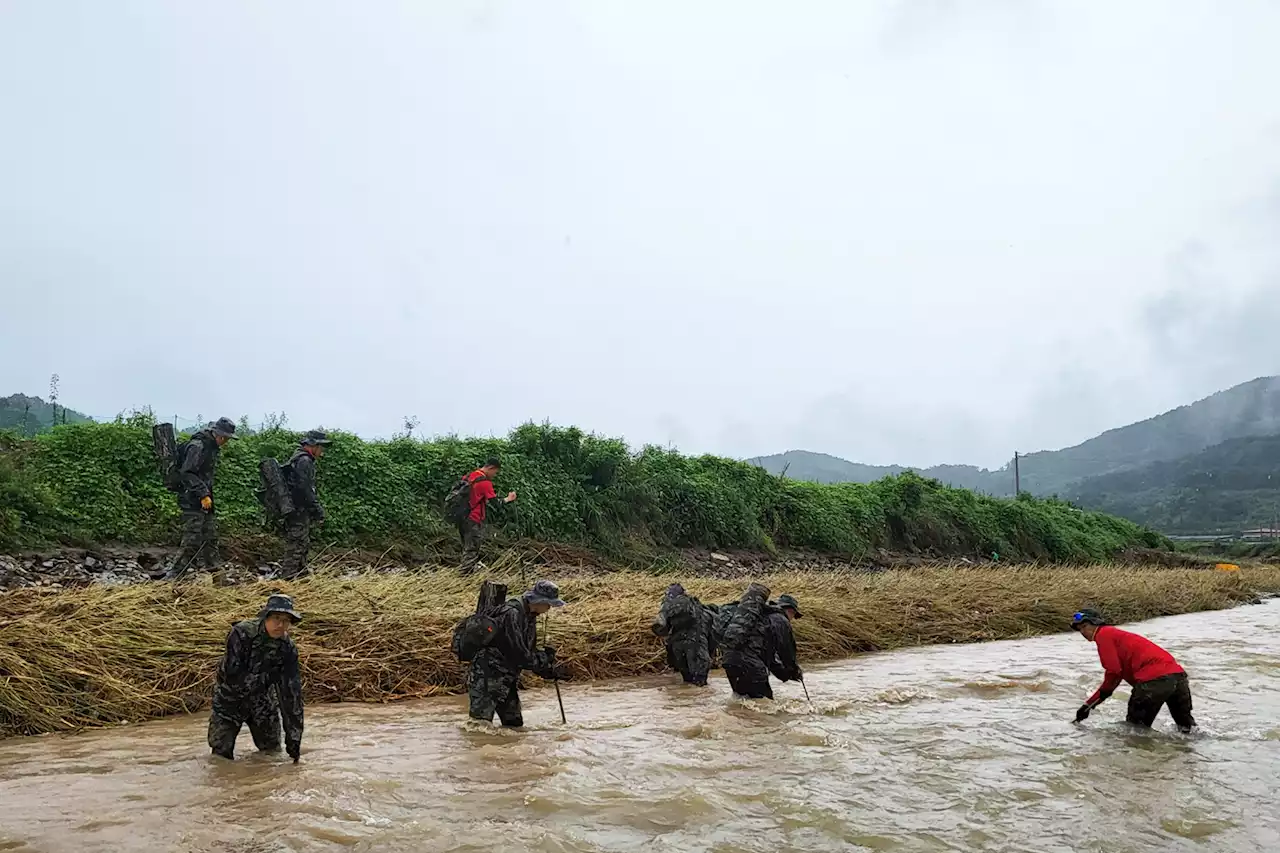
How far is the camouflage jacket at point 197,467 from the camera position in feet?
39.5

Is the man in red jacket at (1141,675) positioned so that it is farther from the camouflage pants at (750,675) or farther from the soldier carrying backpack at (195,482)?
the soldier carrying backpack at (195,482)

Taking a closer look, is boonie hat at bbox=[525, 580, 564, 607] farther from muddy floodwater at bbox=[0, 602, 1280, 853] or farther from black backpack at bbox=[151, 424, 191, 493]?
black backpack at bbox=[151, 424, 191, 493]

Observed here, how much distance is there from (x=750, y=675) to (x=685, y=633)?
149 cm

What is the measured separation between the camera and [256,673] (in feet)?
22.0

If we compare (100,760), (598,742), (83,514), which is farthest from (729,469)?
(100,760)

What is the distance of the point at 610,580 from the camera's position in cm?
1557

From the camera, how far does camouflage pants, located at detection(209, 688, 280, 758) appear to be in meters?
6.73

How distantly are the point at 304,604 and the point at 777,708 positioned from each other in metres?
5.52

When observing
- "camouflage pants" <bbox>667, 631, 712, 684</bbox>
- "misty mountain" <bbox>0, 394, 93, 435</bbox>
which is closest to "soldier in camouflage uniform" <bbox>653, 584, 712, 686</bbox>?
"camouflage pants" <bbox>667, 631, 712, 684</bbox>

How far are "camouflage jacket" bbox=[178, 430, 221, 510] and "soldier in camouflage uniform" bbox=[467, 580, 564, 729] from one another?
5.94m

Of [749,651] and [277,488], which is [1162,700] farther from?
[277,488]

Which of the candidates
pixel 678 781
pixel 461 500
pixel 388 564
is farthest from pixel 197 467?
pixel 678 781

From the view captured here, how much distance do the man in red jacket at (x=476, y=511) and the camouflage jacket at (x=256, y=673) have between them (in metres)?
7.53

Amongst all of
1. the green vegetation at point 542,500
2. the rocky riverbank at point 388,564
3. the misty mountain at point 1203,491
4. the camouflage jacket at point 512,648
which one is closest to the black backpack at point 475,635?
the camouflage jacket at point 512,648
